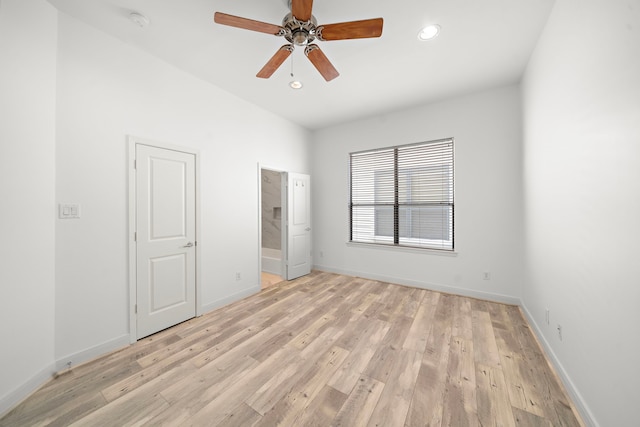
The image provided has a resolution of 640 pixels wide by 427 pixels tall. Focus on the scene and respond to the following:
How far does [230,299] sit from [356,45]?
11.7 ft

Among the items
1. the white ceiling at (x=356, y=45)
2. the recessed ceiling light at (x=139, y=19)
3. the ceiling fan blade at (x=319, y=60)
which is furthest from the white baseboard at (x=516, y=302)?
the recessed ceiling light at (x=139, y=19)

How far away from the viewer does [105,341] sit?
2201mm

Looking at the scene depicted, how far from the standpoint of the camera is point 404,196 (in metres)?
4.12

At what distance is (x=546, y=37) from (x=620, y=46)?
51.9 inches

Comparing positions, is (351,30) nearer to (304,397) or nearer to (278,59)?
(278,59)

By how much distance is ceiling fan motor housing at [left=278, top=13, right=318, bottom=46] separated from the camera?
1.75 m

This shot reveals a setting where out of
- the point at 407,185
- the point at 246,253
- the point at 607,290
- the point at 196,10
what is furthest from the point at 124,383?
the point at 407,185

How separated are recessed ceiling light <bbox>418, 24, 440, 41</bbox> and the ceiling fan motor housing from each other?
1103 mm

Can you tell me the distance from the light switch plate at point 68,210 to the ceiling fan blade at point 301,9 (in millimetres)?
2438

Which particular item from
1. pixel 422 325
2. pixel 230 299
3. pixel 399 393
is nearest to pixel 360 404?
pixel 399 393

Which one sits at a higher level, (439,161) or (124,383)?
(439,161)

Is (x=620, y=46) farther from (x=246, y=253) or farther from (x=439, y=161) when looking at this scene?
(x=246, y=253)

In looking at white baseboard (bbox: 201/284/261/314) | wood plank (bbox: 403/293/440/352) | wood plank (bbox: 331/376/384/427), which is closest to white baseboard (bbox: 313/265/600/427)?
wood plank (bbox: 403/293/440/352)

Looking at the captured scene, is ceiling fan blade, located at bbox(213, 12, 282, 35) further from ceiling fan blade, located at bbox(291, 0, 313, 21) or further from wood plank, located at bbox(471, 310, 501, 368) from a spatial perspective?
wood plank, located at bbox(471, 310, 501, 368)
